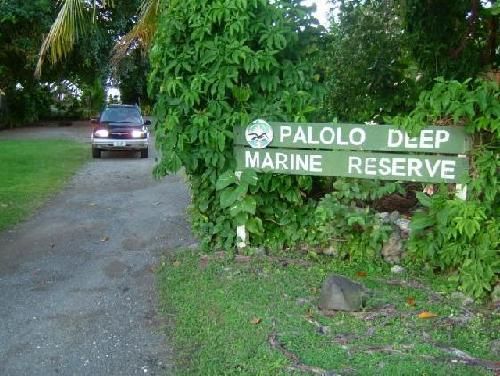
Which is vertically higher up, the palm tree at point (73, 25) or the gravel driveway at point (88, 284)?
the palm tree at point (73, 25)

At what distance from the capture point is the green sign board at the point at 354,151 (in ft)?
17.2

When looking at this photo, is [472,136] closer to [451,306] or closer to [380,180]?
[380,180]

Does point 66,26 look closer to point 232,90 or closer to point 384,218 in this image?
point 232,90

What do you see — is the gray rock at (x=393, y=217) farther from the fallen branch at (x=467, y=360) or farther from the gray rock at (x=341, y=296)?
the fallen branch at (x=467, y=360)

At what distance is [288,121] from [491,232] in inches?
89.3

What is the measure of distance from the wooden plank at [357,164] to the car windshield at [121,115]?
43.1ft

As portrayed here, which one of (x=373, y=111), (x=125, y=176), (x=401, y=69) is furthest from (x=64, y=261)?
(x=125, y=176)

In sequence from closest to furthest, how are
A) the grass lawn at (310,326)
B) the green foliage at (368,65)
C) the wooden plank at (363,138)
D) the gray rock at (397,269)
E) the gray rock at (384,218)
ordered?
the grass lawn at (310,326)
the wooden plank at (363,138)
the gray rock at (397,269)
the gray rock at (384,218)
the green foliage at (368,65)

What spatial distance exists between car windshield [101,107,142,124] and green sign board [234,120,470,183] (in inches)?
518

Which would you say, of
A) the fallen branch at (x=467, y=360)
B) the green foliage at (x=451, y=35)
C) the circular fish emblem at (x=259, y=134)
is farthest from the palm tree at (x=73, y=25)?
the fallen branch at (x=467, y=360)

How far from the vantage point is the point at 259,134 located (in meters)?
5.91

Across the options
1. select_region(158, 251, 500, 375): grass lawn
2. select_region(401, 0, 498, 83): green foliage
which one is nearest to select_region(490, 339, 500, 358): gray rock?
select_region(158, 251, 500, 375): grass lawn

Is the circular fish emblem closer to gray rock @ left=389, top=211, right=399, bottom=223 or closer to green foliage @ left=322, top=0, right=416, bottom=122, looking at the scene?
gray rock @ left=389, top=211, right=399, bottom=223

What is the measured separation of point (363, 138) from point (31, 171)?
35.0 feet
